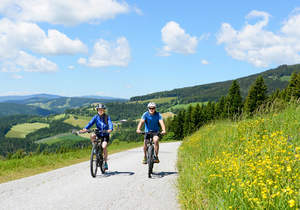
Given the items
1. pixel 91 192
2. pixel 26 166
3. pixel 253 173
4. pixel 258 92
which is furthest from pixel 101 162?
pixel 258 92

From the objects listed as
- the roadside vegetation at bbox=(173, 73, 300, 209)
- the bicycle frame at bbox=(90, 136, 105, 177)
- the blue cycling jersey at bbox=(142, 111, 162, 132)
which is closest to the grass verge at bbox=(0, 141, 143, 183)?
the bicycle frame at bbox=(90, 136, 105, 177)

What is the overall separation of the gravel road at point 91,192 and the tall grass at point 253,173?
803 mm

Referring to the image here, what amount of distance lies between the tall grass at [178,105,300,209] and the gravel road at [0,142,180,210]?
803mm

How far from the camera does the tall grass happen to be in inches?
139

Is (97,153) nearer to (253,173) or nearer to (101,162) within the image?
(101,162)

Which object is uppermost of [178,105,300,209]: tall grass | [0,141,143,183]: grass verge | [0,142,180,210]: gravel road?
[178,105,300,209]: tall grass

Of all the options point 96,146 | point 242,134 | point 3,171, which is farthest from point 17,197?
point 242,134

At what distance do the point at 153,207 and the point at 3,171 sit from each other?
7774 millimetres

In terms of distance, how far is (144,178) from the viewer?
326 inches

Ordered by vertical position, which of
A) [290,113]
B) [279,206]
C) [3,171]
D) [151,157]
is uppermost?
[290,113]

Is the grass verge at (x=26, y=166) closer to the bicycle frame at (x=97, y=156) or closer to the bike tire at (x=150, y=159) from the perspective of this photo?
the bicycle frame at (x=97, y=156)

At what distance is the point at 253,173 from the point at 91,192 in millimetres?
4162

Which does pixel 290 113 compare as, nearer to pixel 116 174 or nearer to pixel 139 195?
pixel 139 195

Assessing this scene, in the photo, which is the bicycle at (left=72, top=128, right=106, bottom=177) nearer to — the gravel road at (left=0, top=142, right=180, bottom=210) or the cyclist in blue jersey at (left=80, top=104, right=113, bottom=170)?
the cyclist in blue jersey at (left=80, top=104, right=113, bottom=170)
